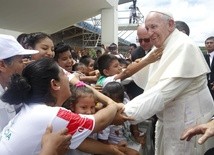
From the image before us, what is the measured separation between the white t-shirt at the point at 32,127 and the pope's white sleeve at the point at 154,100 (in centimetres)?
78

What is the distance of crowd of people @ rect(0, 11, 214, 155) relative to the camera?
1775 mm

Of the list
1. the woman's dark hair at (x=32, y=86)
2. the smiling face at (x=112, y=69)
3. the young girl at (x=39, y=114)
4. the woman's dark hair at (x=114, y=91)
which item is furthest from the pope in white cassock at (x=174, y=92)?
the smiling face at (x=112, y=69)

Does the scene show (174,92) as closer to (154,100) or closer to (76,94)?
(154,100)

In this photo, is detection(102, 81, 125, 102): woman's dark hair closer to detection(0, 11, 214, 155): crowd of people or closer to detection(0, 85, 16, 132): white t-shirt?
detection(0, 11, 214, 155): crowd of people

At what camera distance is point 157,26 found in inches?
105

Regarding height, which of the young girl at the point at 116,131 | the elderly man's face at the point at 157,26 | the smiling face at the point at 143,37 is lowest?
the young girl at the point at 116,131

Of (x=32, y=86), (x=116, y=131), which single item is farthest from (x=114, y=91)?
(x=32, y=86)

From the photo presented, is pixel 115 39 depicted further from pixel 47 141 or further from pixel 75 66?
pixel 47 141

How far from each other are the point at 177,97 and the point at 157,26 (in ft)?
2.03

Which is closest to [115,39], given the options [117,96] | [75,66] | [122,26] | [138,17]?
[122,26]

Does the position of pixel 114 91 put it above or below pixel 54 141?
below

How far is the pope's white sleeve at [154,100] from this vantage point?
2.49 metres

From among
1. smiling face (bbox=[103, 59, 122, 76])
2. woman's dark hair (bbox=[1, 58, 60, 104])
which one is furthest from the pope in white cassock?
smiling face (bbox=[103, 59, 122, 76])

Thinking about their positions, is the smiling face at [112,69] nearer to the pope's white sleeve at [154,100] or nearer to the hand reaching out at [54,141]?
the pope's white sleeve at [154,100]
